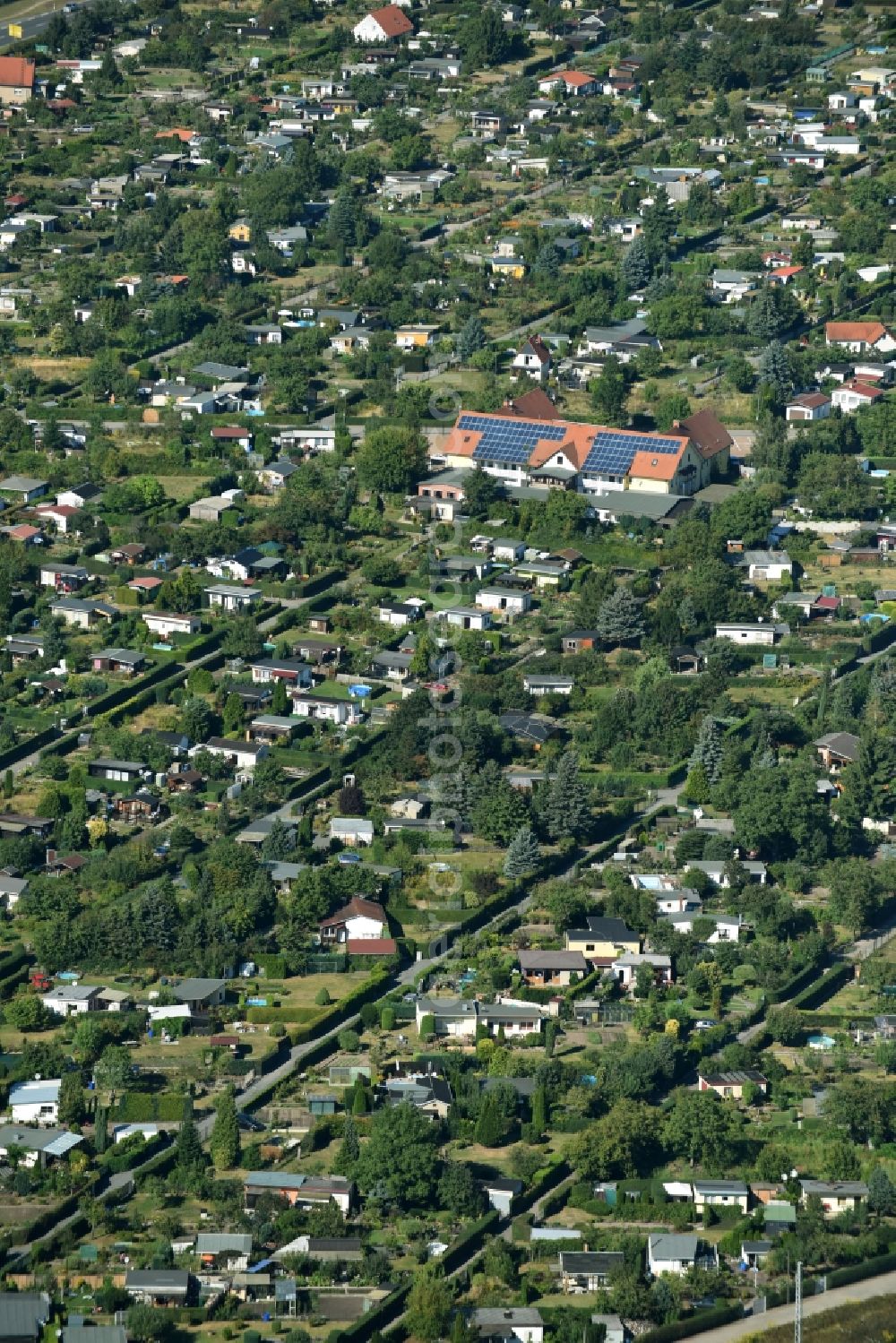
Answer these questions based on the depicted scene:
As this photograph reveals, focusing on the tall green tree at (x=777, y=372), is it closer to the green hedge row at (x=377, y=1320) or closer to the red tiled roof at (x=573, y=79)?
the red tiled roof at (x=573, y=79)

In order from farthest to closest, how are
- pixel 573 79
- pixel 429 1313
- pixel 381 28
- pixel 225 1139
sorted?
pixel 381 28
pixel 573 79
pixel 225 1139
pixel 429 1313

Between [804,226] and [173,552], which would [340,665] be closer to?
Result: [173,552]

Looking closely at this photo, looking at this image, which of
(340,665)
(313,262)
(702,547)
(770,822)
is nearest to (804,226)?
(313,262)

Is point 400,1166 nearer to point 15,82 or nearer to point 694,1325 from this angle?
point 694,1325

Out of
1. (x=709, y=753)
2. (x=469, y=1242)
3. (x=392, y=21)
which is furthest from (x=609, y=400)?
(x=469, y=1242)

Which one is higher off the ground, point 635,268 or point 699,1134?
point 699,1134
